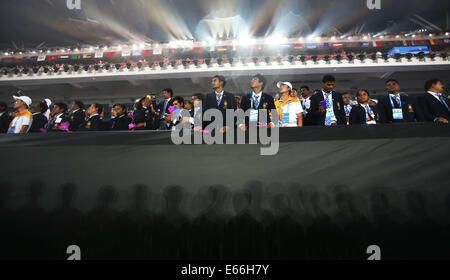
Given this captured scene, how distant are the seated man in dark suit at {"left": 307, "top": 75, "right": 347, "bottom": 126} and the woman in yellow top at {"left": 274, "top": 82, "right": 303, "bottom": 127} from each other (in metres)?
0.23

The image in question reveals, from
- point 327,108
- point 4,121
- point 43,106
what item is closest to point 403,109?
point 327,108

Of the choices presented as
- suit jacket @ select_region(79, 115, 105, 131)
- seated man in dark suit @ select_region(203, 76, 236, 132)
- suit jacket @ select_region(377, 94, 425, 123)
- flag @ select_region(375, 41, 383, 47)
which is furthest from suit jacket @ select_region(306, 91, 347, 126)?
flag @ select_region(375, 41, 383, 47)

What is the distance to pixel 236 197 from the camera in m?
1.35

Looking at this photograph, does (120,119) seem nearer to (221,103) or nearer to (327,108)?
(221,103)

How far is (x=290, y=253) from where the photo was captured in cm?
125

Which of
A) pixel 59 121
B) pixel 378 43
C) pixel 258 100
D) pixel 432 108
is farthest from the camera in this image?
pixel 378 43

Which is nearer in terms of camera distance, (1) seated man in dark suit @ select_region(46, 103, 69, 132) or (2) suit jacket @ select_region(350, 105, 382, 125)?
(2) suit jacket @ select_region(350, 105, 382, 125)

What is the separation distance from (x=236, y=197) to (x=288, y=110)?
85.4 inches

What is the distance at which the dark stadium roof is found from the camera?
30.1ft

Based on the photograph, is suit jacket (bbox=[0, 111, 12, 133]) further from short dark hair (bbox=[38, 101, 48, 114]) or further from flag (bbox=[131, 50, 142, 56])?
flag (bbox=[131, 50, 142, 56])

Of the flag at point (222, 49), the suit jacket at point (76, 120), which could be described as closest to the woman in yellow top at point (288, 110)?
the suit jacket at point (76, 120)

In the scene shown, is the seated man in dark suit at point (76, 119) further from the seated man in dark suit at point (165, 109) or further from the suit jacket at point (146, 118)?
the seated man in dark suit at point (165, 109)
